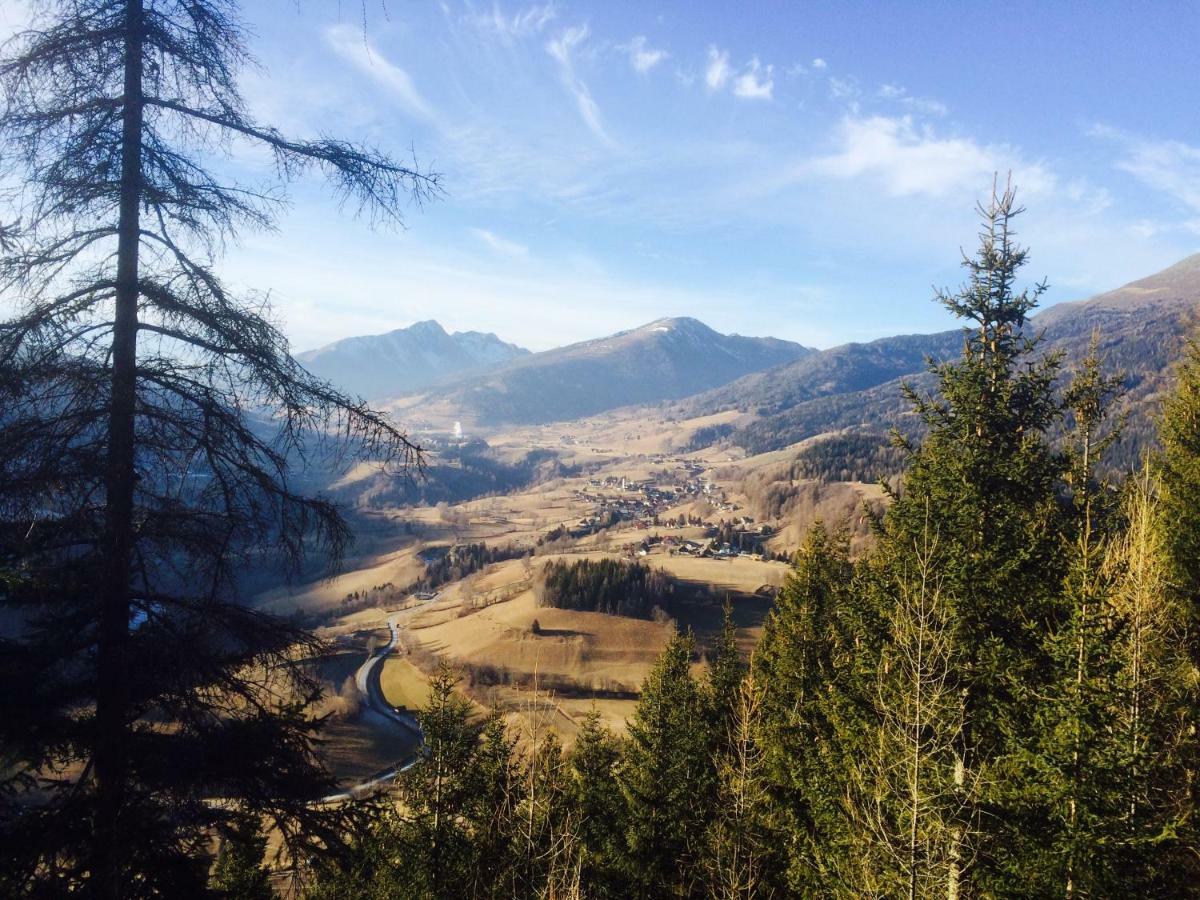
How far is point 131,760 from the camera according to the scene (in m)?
5.50

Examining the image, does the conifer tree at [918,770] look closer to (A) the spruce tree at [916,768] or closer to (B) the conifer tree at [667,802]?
(A) the spruce tree at [916,768]

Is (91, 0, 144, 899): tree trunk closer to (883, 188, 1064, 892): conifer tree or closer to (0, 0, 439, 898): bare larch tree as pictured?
(0, 0, 439, 898): bare larch tree

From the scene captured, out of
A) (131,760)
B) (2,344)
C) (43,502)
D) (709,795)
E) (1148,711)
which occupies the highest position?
(2,344)

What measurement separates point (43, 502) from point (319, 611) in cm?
9885

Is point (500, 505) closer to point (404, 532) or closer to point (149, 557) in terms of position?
point (404, 532)

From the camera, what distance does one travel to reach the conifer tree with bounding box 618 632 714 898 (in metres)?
16.0

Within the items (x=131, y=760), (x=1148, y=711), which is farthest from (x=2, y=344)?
(x=1148, y=711)

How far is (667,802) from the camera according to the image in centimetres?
1661

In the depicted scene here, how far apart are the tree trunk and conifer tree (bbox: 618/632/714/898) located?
1411 centimetres

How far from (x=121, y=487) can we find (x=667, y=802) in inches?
628

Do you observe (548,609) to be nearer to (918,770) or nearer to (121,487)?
(918,770)

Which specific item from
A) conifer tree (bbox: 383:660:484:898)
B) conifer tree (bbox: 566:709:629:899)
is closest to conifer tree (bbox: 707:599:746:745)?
conifer tree (bbox: 566:709:629:899)

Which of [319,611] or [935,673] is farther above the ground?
[935,673]

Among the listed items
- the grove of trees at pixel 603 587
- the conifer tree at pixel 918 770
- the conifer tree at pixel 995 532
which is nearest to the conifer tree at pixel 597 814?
the conifer tree at pixel 918 770
